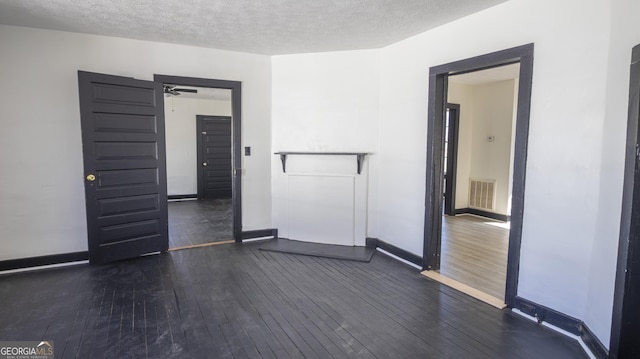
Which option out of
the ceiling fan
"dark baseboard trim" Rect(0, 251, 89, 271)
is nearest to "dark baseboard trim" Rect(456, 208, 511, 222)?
the ceiling fan

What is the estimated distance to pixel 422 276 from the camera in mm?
3479

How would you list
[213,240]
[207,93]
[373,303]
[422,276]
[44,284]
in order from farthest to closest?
[207,93]
[213,240]
[422,276]
[44,284]
[373,303]

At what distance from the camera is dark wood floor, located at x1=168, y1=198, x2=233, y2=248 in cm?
482

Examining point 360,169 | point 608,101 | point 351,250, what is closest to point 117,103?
point 360,169

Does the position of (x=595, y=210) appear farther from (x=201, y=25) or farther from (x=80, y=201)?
(x=80, y=201)

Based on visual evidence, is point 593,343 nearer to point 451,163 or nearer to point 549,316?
point 549,316

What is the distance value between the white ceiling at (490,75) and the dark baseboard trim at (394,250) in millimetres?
3110

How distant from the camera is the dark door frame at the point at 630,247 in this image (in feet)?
5.97

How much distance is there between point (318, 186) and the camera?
455cm

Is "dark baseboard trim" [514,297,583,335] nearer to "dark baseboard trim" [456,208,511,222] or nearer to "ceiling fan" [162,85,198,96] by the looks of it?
"dark baseboard trim" [456,208,511,222]

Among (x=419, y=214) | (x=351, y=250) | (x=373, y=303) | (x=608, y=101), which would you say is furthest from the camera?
(x=351, y=250)

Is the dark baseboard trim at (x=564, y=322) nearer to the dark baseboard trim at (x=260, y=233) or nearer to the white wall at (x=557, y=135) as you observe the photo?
the white wall at (x=557, y=135)

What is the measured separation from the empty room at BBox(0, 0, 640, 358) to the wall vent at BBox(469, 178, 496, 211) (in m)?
0.92

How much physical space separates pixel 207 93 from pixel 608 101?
7.15m
